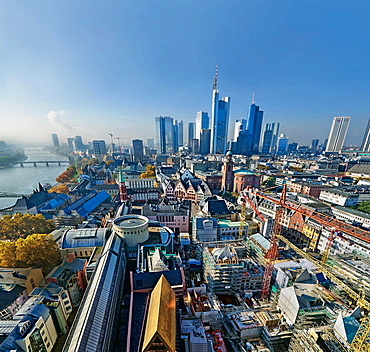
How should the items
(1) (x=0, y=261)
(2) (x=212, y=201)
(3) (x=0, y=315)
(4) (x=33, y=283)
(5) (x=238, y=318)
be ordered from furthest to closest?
(2) (x=212, y=201), (1) (x=0, y=261), (4) (x=33, y=283), (5) (x=238, y=318), (3) (x=0, y=315)

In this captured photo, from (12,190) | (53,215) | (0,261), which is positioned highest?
(0,261)

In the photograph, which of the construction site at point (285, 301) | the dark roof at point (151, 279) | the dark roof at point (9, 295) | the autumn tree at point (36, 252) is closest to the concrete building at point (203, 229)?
the construction site at point (285, 301)

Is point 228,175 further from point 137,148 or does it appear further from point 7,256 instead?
point 137,148

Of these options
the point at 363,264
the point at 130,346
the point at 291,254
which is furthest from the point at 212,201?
the point at 130,346

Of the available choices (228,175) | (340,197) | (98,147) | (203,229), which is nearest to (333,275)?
(203,229)

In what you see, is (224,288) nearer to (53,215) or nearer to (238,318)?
(238,318)

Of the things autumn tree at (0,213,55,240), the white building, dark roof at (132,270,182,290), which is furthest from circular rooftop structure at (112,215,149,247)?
the white building

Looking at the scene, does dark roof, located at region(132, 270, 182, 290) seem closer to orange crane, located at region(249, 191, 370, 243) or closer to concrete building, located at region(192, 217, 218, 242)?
concrete building, located at region(192, 217, 218, 242)
